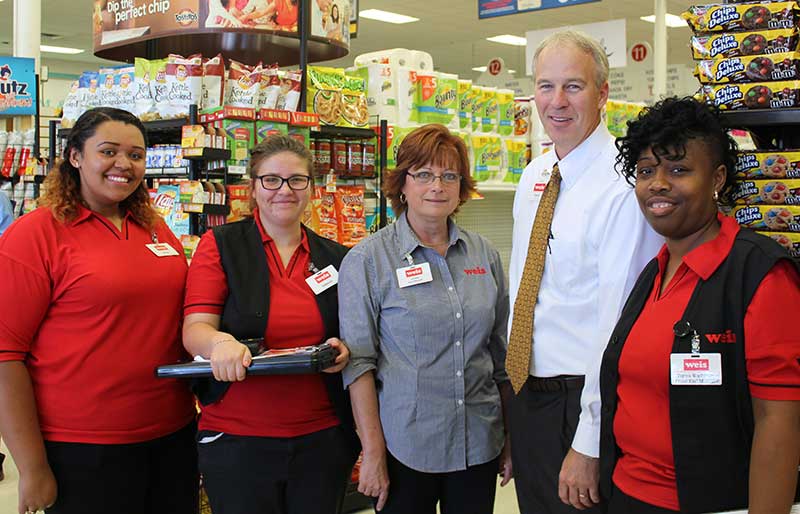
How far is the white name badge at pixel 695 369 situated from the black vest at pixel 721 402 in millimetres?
10

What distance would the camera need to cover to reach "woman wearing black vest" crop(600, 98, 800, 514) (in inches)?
59.8

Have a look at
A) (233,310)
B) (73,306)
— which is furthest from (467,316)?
(73,306)

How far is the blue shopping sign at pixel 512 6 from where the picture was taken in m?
9.05

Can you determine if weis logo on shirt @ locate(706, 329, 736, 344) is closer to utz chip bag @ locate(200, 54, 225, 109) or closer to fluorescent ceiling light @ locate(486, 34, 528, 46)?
utz chip bag @ locate(200, 54, 225, 109)

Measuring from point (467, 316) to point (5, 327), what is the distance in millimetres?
1247

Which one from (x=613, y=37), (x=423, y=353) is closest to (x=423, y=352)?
(x=423, y=353)

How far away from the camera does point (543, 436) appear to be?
212 centimetres

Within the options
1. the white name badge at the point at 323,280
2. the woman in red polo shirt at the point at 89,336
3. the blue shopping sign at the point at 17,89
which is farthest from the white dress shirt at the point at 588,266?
the blue shopping sign at the point at 17,89

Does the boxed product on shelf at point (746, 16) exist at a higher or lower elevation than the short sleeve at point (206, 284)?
higher

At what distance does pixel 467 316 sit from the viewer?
2.29 m

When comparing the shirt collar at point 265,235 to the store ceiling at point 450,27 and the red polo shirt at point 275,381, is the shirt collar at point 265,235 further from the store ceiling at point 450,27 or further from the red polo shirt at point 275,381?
the store ceiling at point 450,27

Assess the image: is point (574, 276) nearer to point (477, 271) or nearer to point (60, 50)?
point (477, 271)

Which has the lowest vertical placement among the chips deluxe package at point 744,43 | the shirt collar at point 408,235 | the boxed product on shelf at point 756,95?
the shirt collar at point 408,235

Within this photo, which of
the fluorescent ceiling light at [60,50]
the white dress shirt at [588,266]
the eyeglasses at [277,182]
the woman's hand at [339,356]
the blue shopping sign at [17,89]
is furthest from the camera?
the fluorescent ceiling light at [60,50]
